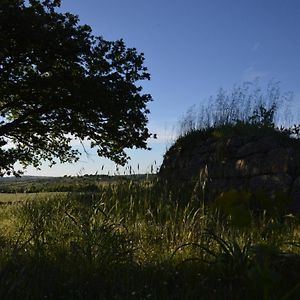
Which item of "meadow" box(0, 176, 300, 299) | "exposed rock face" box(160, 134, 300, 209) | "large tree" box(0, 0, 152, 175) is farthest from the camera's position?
"large tree" box(0, 0, 152, 175)

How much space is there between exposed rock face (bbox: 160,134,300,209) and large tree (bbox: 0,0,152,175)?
13.1ft

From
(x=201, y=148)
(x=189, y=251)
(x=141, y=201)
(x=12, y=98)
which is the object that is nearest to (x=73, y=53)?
(x=12, y=98)

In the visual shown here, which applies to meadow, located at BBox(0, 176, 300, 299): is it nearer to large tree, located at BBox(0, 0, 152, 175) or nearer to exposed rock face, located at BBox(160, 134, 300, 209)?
exposed rock face, located at BBox(160, 134, 300, 209)

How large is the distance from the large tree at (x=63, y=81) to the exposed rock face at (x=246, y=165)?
3982mm

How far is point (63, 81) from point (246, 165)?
6.87 meters

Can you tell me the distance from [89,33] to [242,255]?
1143 cm

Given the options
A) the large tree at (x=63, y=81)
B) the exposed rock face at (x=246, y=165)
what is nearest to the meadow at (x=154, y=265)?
the exposed rock face at (x=246, y=165)

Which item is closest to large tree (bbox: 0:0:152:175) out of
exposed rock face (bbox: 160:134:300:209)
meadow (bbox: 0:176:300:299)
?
exposed rock face (bbox: 160:134:300:209)

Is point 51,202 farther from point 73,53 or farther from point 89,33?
point 89,33

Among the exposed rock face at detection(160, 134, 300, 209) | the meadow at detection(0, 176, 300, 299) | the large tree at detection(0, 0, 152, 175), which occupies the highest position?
the large tree at detection(0, 0, 152, 175)

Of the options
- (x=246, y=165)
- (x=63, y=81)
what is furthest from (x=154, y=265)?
(x=63, y=81)

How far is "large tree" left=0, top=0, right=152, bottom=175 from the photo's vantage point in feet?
41.4

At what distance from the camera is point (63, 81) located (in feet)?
43.2

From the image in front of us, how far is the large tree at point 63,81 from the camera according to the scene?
12.6 m
